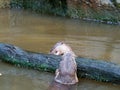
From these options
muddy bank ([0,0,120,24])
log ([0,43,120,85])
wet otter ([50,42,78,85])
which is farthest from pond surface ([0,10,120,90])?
muddy bank ([0,0,120,24])

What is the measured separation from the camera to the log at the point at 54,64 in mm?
6504

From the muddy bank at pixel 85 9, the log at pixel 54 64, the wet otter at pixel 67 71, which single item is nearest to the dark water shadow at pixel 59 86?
the wet otter at pixel 67 71

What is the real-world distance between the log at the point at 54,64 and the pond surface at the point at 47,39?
11 cm

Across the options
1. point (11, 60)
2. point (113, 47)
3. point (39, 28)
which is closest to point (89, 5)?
point (39, 28)

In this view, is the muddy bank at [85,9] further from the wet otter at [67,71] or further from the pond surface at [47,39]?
the wet otter at [67,71]

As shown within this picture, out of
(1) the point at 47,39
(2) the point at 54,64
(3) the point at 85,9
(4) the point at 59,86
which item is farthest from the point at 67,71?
(3) the point at 85,9

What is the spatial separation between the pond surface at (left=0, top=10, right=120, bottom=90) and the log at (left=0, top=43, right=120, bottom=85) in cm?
11

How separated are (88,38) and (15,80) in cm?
339

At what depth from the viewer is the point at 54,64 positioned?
6.77m

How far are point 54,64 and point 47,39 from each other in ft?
8.15

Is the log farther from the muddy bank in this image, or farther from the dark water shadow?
the muddy bank

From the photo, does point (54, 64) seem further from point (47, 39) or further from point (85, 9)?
point (85, 9)

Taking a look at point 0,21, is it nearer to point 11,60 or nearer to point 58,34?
point 58,34

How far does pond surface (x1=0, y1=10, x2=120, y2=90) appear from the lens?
648 cm
